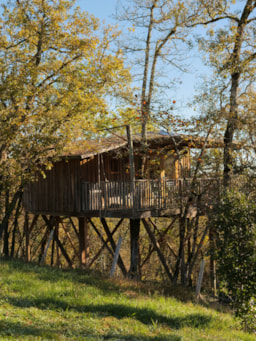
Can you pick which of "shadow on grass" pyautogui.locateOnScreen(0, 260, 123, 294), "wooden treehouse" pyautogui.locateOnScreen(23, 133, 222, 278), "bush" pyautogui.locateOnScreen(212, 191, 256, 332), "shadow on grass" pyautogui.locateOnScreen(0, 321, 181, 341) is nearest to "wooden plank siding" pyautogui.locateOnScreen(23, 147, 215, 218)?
"wooden treehouse" pyautogui.locateOnScreen(23, 133, 222, 278)

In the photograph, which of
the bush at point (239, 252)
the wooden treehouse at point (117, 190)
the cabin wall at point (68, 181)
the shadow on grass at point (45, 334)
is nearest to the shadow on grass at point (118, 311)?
the shadow on grass at point (45, 334)

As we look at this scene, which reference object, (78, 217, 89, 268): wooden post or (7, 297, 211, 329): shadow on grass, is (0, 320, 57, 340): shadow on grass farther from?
(78, 217, 89, 268): wooden post

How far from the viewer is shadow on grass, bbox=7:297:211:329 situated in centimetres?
927

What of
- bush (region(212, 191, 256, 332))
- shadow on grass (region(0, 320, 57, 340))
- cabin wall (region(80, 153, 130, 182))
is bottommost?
Result: shadow on grass (region(0, 320, 57, 340))

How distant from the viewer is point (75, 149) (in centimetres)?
1756

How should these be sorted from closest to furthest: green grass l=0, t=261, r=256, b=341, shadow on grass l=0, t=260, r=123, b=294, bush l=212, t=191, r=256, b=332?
green grass l=0, t=261, r=256, b=341
bush l=212, t=191, r=256, b=332
shadow on grass l=0, t=260, r=123, b=294

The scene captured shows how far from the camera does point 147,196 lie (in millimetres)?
15422

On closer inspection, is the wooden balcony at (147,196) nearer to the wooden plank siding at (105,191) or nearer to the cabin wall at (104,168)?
the wooden plank siding at (105,191)

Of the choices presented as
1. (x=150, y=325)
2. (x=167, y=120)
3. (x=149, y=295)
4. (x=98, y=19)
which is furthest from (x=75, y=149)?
(x=150, y=325)

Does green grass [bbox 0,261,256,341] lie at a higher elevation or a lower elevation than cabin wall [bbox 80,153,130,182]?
lower

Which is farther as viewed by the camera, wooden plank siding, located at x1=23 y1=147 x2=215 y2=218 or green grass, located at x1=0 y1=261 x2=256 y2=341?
wooden plank siding, located at x1=23 y1=147 x2=215 y2=218

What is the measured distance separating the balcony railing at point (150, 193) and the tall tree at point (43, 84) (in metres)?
2.62

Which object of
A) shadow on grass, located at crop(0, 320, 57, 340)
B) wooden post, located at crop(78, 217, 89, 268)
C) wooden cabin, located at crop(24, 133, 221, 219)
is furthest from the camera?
wooden post, located at crop(78, 217, 89, 268)

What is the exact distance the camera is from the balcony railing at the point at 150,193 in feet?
49.0
